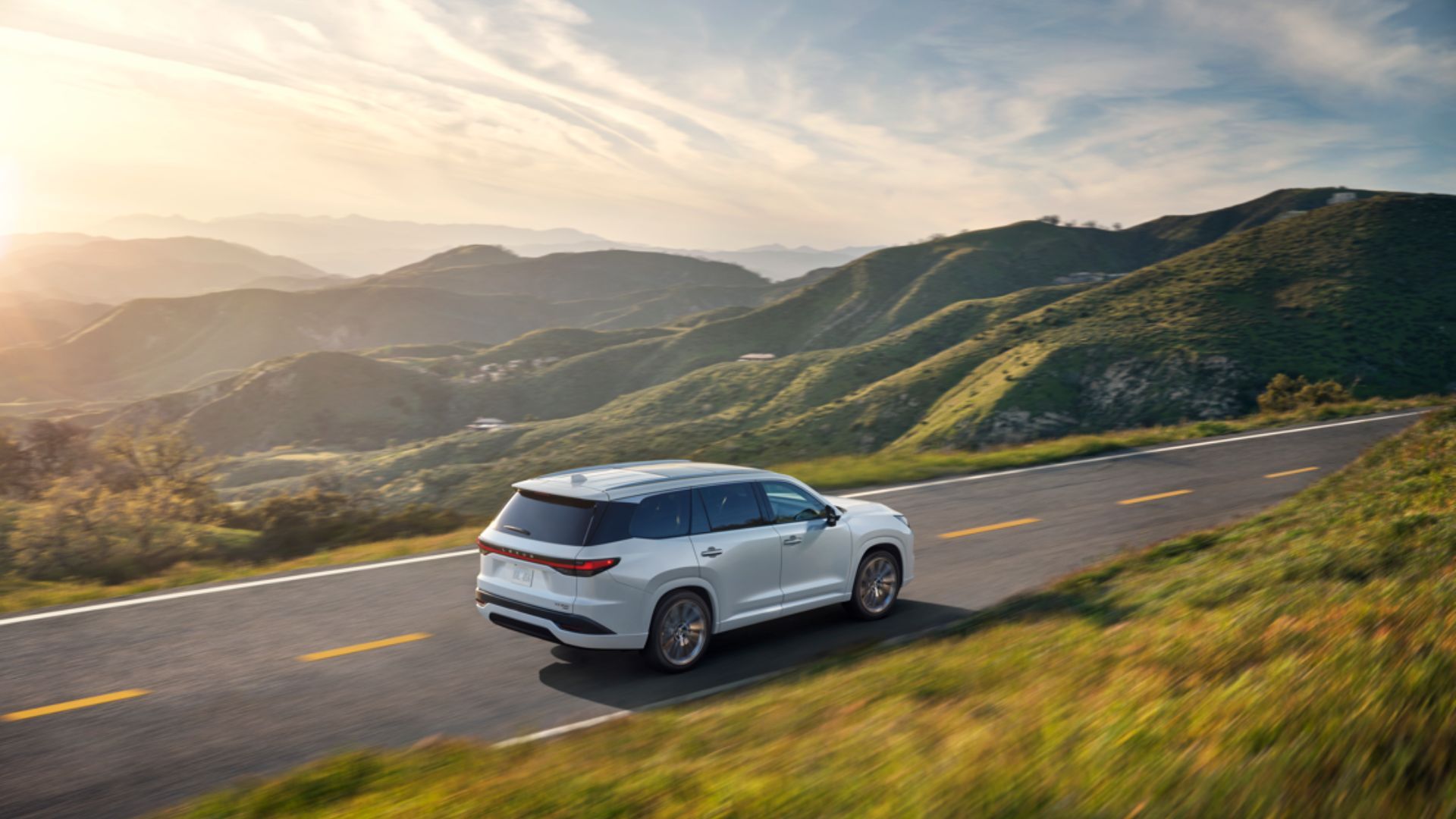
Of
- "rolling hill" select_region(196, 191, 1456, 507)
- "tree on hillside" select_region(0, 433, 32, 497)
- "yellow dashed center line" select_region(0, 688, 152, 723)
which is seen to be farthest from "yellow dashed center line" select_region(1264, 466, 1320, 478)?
"tree on hillside" select_region(0, 433, 32, 497)

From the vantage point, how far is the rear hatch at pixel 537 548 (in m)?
7.59

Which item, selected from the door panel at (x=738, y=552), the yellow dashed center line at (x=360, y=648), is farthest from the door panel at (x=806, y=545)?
the yellow dashed center line at (x=360, y=648)

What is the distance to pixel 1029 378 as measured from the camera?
6056 cm

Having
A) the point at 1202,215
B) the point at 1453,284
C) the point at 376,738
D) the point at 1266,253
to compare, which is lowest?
the point at 376,738

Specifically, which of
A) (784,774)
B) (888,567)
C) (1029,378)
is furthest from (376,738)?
(1029,378)

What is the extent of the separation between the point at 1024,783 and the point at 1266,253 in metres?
90.9

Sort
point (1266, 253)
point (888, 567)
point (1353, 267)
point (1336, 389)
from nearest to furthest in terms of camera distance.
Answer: point (888, 567)
point (1336, 389)
point (1353, 267)
point (1266, 253)

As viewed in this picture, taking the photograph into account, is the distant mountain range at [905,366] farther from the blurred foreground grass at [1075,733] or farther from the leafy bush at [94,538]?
the blurred foreground grass at [1075,733]

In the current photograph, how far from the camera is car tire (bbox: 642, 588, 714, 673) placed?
25.7 feet

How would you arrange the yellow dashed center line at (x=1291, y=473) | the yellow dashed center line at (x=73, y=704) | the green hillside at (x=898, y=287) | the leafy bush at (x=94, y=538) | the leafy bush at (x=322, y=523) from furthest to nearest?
the green hillside at (x=898, y=287) < the yellow dashed center line at (x=1291, y=473) < the leafy bush at (x=322, y=523) < the leafy bush at (x=94, y=538) < the yellow dashed center line at (x=73, y=704)

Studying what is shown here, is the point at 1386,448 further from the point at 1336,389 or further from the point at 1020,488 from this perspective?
the point at 1336,389

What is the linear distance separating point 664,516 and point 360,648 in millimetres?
3208

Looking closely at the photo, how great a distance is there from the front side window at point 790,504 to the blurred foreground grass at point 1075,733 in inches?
57.1

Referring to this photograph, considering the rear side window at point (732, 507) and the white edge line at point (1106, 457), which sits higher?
the rear side window at point (732, 507)
